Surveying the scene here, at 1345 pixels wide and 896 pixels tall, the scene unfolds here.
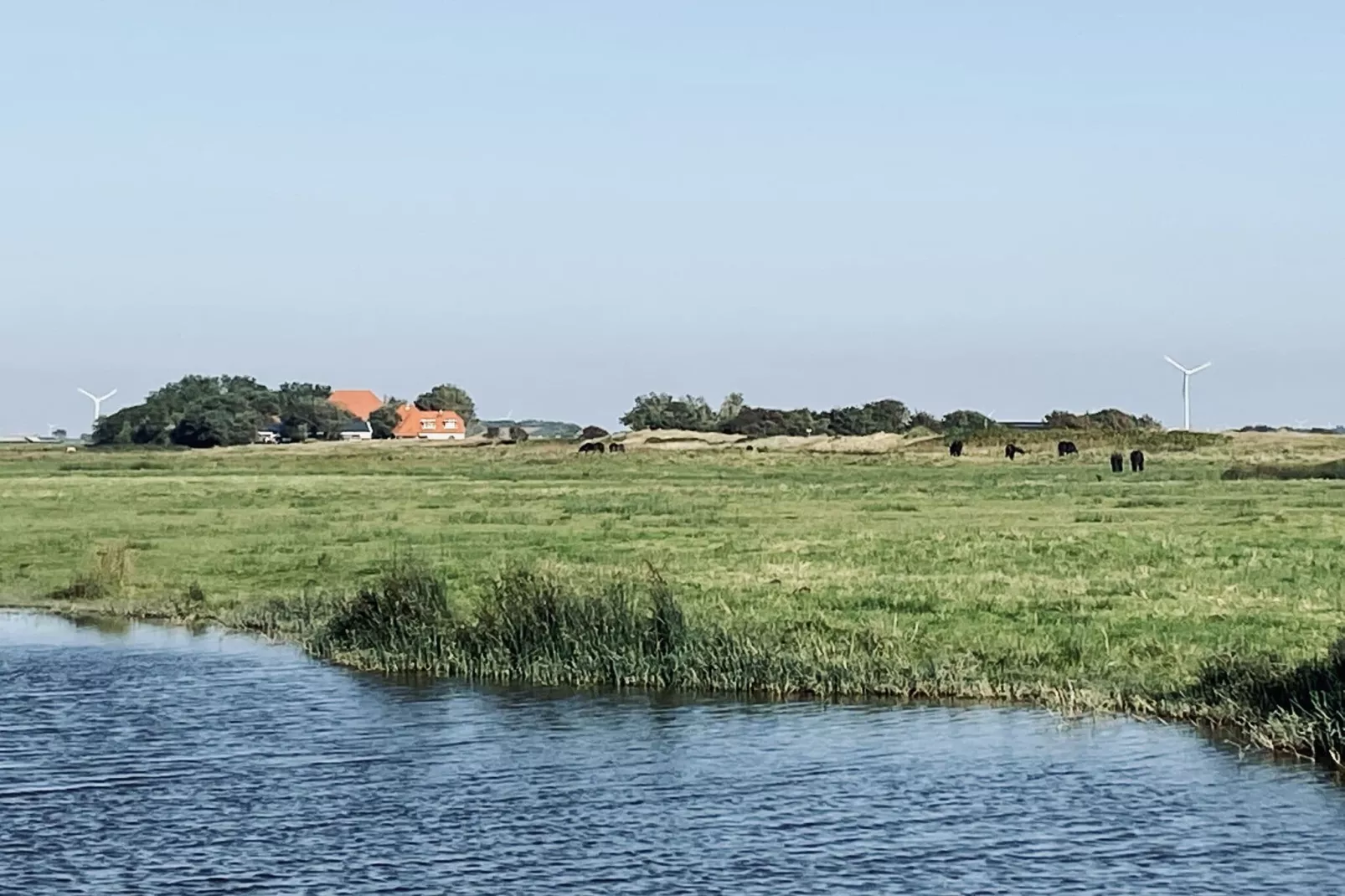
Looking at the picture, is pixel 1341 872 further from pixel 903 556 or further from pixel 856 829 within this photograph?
pixel 903 556

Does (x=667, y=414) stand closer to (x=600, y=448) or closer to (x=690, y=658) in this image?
(x=600, y=448)

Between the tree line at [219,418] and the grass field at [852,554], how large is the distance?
81263 mm

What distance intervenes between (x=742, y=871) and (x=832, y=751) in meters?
4.75

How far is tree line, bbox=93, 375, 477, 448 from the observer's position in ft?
528

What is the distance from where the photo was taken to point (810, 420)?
173875mm

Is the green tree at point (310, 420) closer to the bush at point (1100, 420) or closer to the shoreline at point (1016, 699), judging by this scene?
the bush at point (1100, 420)

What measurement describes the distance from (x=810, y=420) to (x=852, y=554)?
13733 cm

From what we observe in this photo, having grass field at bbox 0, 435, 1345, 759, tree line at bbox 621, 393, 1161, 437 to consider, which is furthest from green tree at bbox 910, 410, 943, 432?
Result: grass field at bbox 0, 435, 1345, 759

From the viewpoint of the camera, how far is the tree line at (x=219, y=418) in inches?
6339

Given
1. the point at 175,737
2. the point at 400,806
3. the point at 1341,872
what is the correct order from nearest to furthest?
the point at 1341,872
the point at 400,806
the point at 175,737

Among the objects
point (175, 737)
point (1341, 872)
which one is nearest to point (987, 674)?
point (1341, 872)

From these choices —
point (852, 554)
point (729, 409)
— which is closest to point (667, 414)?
point (729, 409)

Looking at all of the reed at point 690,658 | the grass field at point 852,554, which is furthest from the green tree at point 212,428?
the reed at point 690,658

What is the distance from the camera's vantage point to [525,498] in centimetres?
6156
